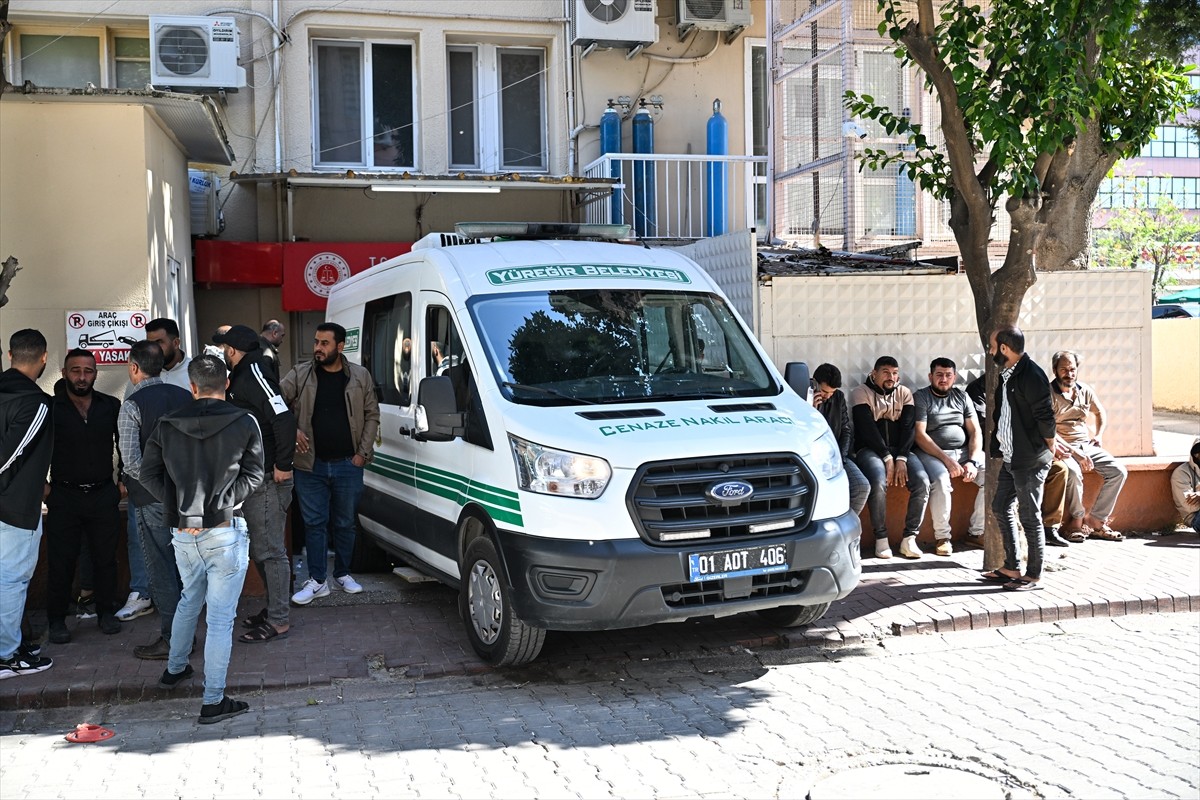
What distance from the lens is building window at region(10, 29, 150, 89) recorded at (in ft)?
43.8

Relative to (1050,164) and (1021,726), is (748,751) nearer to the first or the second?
(1021,726)

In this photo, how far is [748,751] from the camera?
212 inches

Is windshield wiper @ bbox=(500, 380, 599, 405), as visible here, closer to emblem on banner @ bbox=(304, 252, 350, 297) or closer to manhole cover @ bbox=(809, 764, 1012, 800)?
manhole cover @ bbox=(809, 764, 1012, 800)

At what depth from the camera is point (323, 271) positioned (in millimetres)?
12914

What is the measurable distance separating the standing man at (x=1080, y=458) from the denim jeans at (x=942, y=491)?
0.93 m

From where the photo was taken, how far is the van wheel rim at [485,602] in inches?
260

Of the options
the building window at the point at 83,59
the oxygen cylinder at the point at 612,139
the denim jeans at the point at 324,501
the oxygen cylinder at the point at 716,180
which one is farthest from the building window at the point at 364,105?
the denim jeans at the point at 324,501

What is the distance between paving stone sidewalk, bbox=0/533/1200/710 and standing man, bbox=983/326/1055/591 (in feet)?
0.94

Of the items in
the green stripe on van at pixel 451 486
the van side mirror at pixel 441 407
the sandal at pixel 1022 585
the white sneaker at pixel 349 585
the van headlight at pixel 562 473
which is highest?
the van side mirror at pixel 441 407

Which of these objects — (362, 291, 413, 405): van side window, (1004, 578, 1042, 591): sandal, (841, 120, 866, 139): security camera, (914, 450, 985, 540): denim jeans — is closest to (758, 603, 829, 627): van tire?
(1004, 578, 1042, 591): sandal

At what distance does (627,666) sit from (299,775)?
228 centimetres

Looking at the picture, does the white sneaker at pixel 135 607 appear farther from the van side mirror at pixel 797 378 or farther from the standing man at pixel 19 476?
the van side mirror at pixel 797 378

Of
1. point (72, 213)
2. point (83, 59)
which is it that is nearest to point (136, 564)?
point (72, 213)

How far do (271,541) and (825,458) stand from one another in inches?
136
